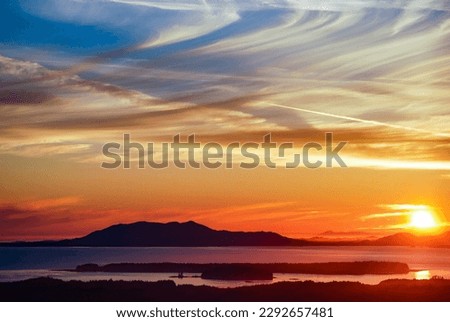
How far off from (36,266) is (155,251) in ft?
9.68

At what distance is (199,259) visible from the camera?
44.5ft

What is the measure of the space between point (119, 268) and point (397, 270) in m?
5.24

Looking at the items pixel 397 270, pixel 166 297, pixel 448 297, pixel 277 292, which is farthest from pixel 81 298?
pixel 397 270

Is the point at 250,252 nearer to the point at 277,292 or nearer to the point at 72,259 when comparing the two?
the point at 277,292

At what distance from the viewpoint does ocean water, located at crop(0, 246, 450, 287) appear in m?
11.9

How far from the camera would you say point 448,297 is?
367 inches

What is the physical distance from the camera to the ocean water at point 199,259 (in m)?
11.9

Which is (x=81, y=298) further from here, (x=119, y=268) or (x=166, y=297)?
(x=119, y=268)

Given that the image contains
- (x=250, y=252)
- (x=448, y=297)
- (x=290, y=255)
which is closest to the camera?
(x=448, y=297)

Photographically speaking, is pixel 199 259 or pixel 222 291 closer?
pixel 222 291
